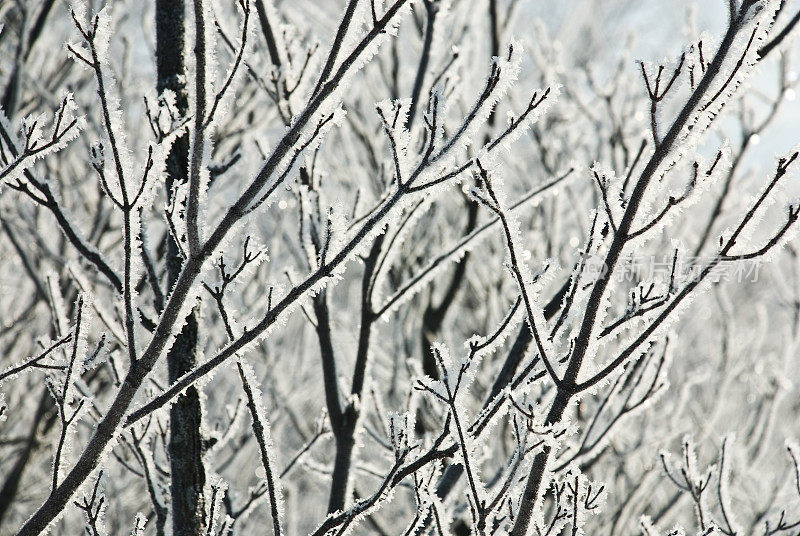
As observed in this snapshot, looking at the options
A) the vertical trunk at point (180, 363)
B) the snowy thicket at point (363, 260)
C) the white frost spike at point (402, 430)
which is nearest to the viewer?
the snowy thicket at point (363, 260)

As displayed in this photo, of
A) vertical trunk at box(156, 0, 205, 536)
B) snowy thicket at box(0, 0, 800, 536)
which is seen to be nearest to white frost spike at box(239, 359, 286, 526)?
snowy thicket at box(0, 0, 800, 536)

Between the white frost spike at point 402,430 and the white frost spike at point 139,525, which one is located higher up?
the white frost spike at point 402,430

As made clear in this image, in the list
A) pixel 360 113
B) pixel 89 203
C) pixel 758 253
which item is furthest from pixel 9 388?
pixel 758 253

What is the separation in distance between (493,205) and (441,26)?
1.26 meters

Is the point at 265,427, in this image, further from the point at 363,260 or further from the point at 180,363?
the point at 363,260

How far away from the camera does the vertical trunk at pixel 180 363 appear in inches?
54.7

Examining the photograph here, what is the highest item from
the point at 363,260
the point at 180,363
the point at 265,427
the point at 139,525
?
the point at 363,260

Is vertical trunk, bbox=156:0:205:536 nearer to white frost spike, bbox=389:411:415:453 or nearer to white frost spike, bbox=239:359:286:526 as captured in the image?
white frost spike, bbox=239:359:286:526

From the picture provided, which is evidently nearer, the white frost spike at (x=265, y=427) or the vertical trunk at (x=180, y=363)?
the white frost spike at (x=265, y=427)

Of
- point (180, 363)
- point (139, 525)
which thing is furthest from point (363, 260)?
point (139, 525)

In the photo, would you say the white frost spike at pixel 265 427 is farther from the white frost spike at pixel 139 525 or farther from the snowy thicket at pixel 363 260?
the white frost spike at pixel 139 525

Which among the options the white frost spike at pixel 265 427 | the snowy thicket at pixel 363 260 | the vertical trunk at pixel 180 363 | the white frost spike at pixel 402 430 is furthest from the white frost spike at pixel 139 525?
the white frost spike at pixel 402 430

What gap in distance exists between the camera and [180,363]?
143 centimetres

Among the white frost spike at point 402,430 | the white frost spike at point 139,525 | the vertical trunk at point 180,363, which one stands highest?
the vertical trunk at point 180,363
